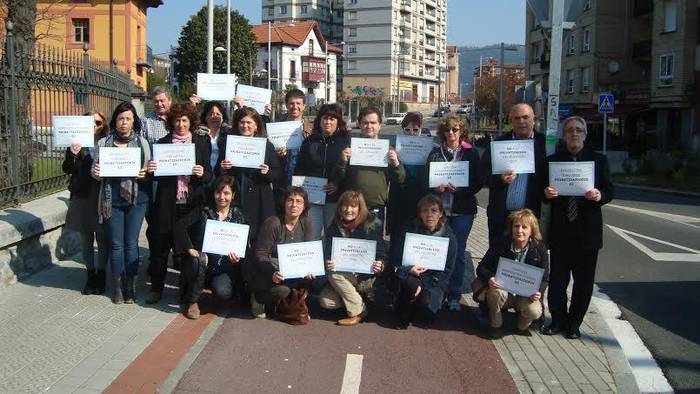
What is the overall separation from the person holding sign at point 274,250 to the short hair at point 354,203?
13.3 inches

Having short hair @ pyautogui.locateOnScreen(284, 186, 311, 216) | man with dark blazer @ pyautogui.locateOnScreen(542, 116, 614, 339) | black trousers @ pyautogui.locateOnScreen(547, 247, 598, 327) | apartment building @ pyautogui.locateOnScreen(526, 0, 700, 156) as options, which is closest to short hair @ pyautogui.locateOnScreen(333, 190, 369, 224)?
short hair @ pyautogui.locateOnScreen(284, 186, 311, 216)

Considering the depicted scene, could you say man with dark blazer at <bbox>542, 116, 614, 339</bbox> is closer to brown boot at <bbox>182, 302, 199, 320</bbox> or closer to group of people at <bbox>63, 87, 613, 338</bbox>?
group of people at <bbox>63, 87, 613, 338</bbox>

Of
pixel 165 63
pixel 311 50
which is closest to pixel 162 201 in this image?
pixel 165 63

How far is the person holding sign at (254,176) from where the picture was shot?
717 centimetres

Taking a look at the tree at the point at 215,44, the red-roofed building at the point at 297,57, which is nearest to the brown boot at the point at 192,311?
the tree at the point at 215,44

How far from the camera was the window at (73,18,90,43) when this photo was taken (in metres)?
43.3

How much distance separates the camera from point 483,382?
5.36 metres

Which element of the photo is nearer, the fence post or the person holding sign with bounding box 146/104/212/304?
the person holding sign with bounding box 146/104/212/304

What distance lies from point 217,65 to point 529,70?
2973cm

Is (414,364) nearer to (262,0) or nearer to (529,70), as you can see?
(529,70)

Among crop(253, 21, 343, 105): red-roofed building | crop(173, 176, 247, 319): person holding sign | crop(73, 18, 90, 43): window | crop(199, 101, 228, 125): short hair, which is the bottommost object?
crop(173, 176, 247, 319): person holding sign

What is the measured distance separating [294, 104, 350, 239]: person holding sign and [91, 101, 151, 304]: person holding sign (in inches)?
65.3

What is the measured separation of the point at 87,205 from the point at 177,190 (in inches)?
37.1

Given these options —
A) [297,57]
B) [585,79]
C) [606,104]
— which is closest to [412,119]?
[606,104]
